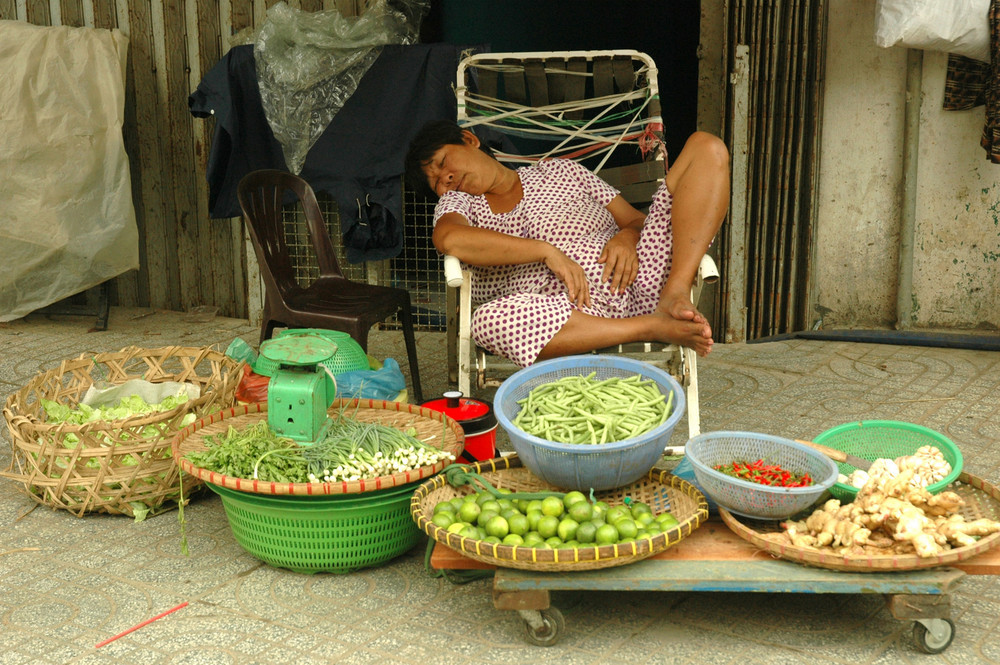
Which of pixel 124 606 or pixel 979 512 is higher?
pixel 979 512

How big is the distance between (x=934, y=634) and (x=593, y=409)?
3.20 ft

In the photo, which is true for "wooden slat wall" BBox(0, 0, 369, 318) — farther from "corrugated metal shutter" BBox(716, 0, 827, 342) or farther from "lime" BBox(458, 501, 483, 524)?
"lime" BBox(458, 501, 483, 524)

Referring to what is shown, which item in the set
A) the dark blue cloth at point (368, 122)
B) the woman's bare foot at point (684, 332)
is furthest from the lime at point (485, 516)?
the dark blue cloth at point (368, 122)

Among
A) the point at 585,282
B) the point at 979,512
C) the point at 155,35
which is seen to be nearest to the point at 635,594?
the point at 979,512

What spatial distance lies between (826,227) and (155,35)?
12.9ft

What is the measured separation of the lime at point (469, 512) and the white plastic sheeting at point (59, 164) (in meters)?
3.71

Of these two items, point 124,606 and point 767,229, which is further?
point 767,229

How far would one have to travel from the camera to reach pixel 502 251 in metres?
3.28

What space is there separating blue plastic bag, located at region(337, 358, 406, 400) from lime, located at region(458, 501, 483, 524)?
3.28ft

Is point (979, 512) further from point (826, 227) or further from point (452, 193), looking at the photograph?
point (826, 227)

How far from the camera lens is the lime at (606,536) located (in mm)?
2217

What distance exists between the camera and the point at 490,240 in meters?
3.27

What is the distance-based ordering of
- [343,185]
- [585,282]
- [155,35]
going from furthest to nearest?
[155,35] < [343,185] < [585,282]

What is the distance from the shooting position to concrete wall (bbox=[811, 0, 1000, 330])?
15.8 ft
